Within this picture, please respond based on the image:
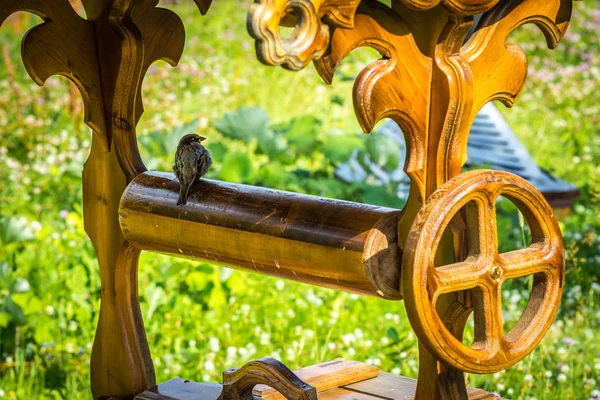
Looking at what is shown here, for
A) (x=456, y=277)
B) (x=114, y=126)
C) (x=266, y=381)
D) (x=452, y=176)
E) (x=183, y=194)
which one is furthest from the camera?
(x=114, y=126)

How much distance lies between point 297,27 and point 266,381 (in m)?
0.78

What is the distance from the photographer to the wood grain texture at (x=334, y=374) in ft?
7.59

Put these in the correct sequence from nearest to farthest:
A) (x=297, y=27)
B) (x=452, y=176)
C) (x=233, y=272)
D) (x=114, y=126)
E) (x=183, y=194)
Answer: (x=297, y=27)
(x=452, y=176)
(x=183, y=194)
(x=114, y=126)
(x=233, y=272)

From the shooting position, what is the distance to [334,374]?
93.0 inches

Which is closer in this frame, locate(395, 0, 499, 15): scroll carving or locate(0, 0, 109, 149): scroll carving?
locate(395, 0, 499, 15): scroll carving

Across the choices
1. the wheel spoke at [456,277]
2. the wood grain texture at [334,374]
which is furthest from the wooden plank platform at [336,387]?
the wheel spoke at [456,277]

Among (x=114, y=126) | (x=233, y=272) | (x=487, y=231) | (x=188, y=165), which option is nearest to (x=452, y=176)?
(x=487, y=231)

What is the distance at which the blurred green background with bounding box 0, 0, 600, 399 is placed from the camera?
11.0ft

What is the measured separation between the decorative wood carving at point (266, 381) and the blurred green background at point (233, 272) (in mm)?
1172

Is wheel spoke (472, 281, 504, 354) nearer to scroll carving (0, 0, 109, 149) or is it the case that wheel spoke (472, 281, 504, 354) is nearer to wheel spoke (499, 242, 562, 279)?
wheel spoke (499, 242, 562, 279)

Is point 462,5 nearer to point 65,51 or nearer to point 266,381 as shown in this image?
point 266,381

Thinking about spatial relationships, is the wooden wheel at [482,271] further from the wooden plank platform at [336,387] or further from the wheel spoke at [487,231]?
the wooden plank platform at [336,387]

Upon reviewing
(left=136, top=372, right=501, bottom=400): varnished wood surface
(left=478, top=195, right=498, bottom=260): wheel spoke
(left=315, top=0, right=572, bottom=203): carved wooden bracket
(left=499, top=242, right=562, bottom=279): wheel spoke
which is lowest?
(left=136, top=372, right=501, bottom=400): varnished wood surface

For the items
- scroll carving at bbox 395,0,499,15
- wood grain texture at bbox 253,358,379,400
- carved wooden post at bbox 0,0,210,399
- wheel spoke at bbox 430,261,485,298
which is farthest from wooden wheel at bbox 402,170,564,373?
carved wooden post at bbox 0,0,210,399
